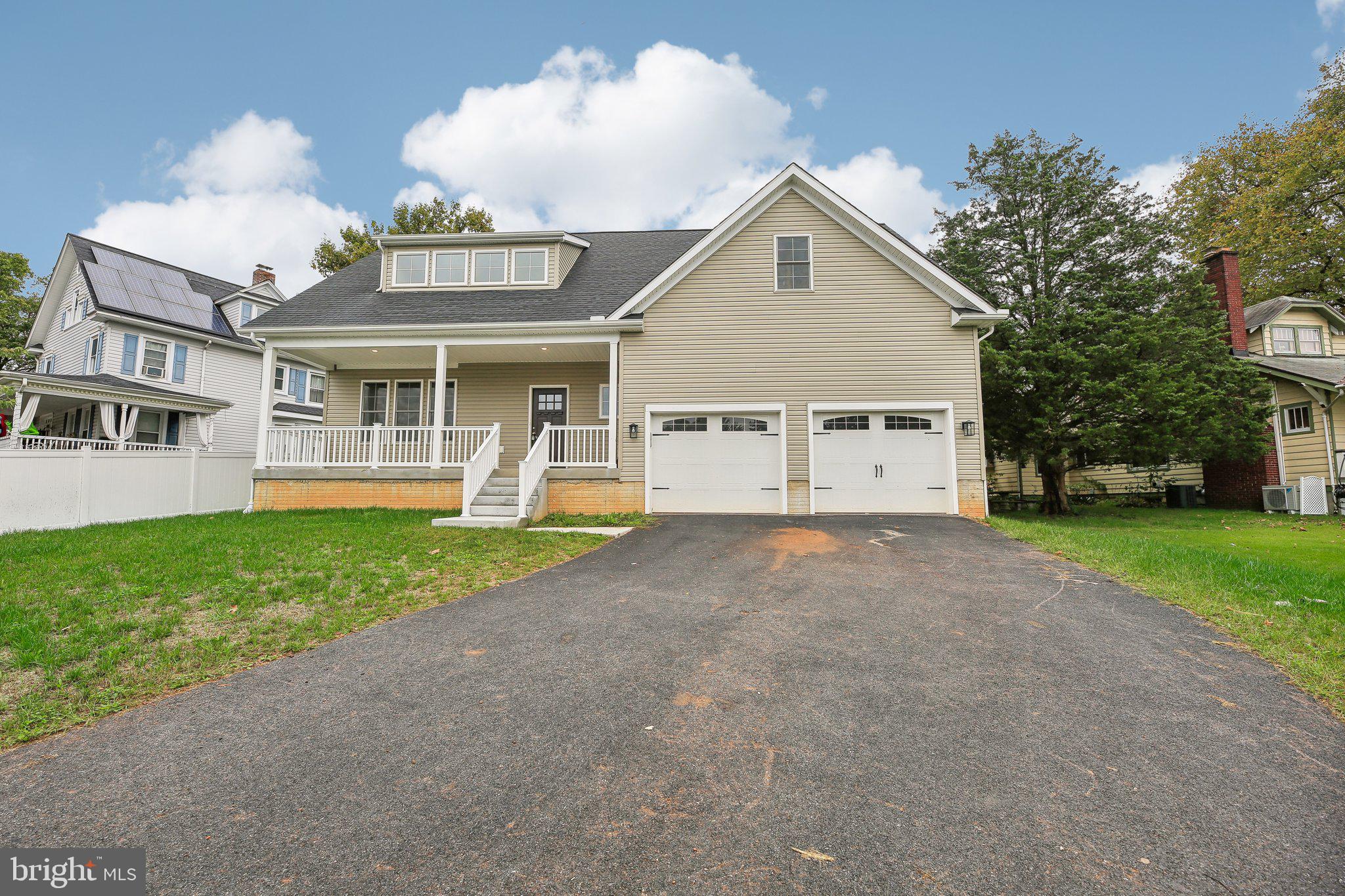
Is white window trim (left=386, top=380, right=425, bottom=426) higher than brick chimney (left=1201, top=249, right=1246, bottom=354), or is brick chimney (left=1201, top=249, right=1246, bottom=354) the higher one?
brick chimney (left=1201, top=249, right=1246, bottom=354)

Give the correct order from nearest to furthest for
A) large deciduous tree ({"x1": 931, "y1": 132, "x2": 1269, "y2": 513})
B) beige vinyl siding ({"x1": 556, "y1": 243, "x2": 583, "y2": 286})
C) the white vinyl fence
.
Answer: the white vinyl fence < large deciduous tree ({"x1": 931, "y1": 132, "x2": 1269, "y2": 513}) < beige vinyl siding ({"x1": 556, "y1": 243, "x2": 583, "y2": 286})

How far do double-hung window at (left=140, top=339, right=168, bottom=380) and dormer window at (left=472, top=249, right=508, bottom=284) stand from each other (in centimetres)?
1346

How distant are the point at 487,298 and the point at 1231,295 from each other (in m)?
22.6

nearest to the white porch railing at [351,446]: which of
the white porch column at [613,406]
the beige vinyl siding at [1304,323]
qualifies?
the white porch column at [613,406]

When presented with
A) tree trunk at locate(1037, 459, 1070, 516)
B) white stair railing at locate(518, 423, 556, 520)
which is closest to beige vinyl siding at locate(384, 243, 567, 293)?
white stair railing at locate(518, 423, 556, 520)

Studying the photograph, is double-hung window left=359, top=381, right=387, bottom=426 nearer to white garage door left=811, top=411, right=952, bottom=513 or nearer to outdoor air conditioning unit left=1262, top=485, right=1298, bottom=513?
white garage door left=811, top=411, right=952, bottom=513

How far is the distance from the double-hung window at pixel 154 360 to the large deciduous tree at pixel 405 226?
323 inches

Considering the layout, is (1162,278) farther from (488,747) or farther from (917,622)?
(488,747)

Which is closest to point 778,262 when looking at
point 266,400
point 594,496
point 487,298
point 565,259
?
point 565,259

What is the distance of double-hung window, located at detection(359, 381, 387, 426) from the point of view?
15.3m

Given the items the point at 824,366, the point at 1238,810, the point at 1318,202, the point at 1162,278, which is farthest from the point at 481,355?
the point at 1318,202

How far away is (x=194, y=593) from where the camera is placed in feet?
18.1

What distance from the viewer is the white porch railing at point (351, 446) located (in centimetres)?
1273

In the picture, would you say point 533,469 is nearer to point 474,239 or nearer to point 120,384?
point 474,239
